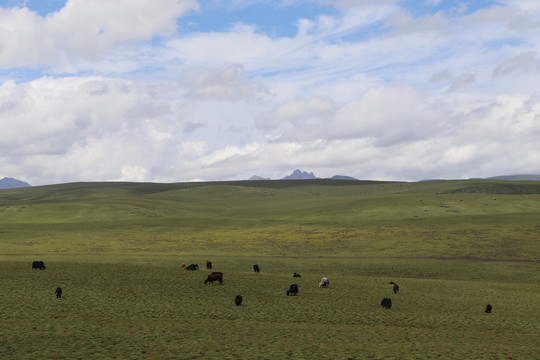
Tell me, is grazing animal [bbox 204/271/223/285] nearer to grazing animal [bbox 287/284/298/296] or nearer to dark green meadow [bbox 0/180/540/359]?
dark green meadow [bbox 0/180/540/359]

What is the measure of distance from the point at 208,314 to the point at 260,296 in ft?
23.1

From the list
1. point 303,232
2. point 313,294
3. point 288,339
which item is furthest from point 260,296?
point 303,232

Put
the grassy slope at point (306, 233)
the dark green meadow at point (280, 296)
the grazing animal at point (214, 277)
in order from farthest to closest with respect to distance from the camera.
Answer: the grassy slope at point (306, 233) < the grazing animal at point (214, 277) < the dark green meadow at point (280, 296)

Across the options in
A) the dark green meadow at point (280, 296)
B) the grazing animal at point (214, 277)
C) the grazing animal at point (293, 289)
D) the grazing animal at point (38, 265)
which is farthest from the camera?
the grazing animal at point (38, 265)

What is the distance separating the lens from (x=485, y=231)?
86.4 meters

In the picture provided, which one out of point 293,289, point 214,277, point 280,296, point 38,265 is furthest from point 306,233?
point 38,265

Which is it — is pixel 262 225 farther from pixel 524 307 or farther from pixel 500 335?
pixel 500 335

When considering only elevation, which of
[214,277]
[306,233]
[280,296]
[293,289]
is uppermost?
[306,233]

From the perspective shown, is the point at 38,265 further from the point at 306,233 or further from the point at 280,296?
the point at 306,233

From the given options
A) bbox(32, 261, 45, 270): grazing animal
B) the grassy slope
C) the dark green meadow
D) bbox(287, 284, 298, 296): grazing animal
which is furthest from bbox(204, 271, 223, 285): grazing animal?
the grassy slope

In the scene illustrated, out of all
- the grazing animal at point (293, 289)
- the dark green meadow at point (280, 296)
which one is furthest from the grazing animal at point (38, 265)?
the grazing animal at point (293, 289)

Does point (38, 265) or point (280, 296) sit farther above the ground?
point (38, 265)

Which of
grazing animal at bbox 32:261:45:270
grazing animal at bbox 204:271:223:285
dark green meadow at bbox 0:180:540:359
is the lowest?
dark green meadow at bbox 0:180:540:359

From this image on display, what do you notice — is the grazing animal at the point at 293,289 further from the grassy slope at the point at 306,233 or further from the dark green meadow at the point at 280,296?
the grassy slope at the point at 306,233
